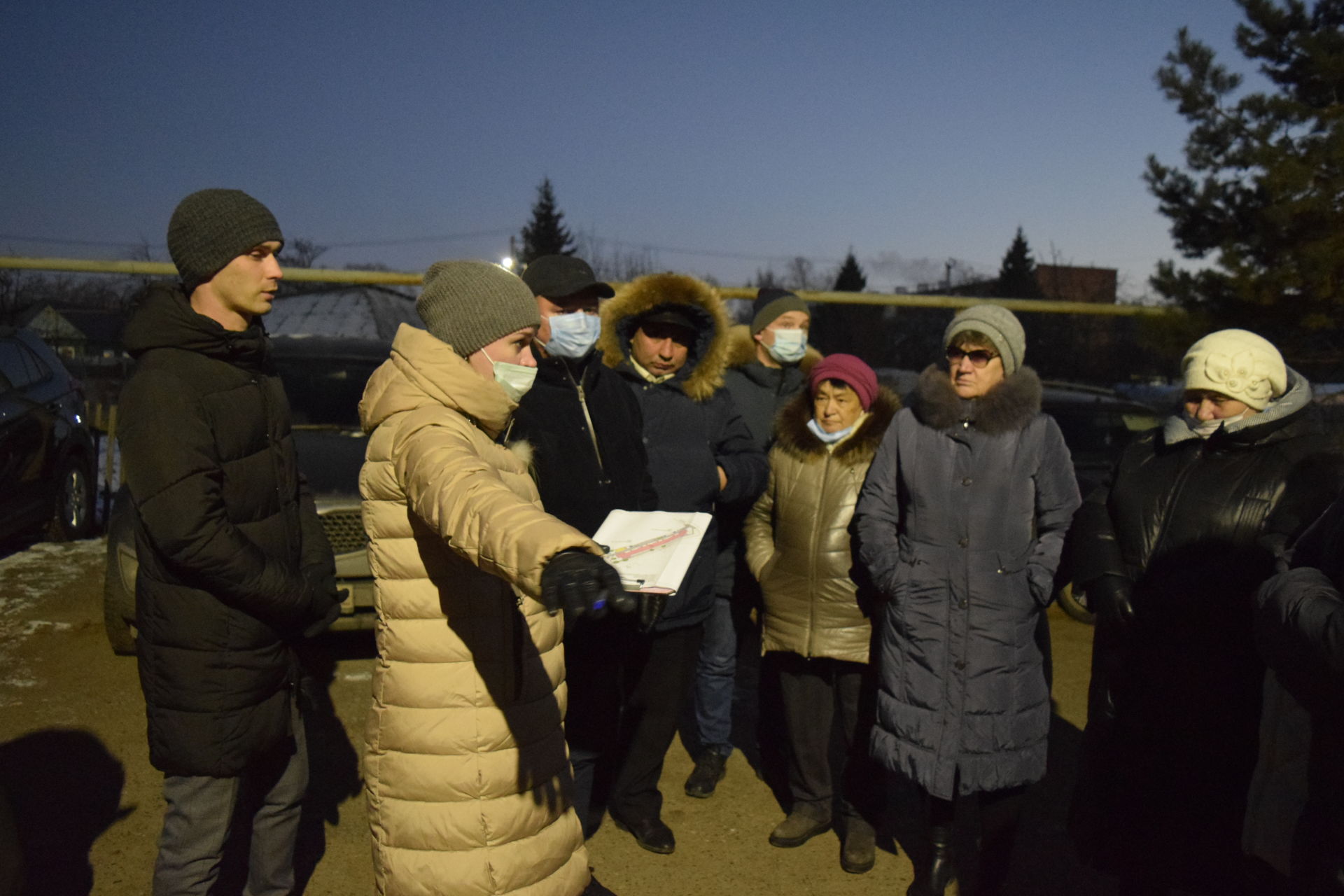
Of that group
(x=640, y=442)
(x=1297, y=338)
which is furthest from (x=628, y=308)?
(x=1297, y=338)

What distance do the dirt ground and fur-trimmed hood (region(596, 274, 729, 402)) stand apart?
68.6 inches

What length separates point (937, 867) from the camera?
3.74 metres

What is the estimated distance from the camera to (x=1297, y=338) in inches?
353

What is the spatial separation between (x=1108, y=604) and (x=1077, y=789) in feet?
2.11

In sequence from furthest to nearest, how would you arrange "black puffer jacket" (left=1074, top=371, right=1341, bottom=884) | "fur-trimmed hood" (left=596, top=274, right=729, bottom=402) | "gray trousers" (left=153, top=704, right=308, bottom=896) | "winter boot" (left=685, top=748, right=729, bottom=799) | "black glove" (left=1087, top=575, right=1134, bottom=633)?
1. "winter boot" (left=685, top=748, right=729, bottom=799)
2. "fur-trimmed hood" (left=596, top=274, right=729, bottom=402)
3. "black glove" (left=1087, top=575, right=1134, bottom=633)
4. "black puffer jacket" (left=1074, top=371, right=1341, bottom=884)
5. "gray trousers" (left=153, top=704, right=308, bottom=896)

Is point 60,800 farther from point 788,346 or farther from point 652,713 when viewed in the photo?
point 788,346

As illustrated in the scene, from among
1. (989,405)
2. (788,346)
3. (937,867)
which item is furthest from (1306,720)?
(788,346)

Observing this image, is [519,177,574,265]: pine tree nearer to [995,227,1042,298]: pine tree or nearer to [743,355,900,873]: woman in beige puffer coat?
[995,227,1042,298]: pine tree

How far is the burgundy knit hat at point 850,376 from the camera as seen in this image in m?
4.16

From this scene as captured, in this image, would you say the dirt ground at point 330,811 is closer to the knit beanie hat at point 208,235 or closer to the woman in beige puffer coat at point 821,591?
the woman in beige puffer coat at point 821,591

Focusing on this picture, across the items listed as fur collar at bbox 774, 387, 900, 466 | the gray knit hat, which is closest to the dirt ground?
fur collar at bbox 774, 387, 900, 466

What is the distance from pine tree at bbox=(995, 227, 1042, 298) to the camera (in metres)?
48.2

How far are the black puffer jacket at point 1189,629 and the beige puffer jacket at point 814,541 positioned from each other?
95 centimetres

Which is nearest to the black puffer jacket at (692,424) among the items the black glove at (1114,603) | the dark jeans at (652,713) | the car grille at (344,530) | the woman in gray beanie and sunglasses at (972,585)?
the dark jeans at (652,713)
